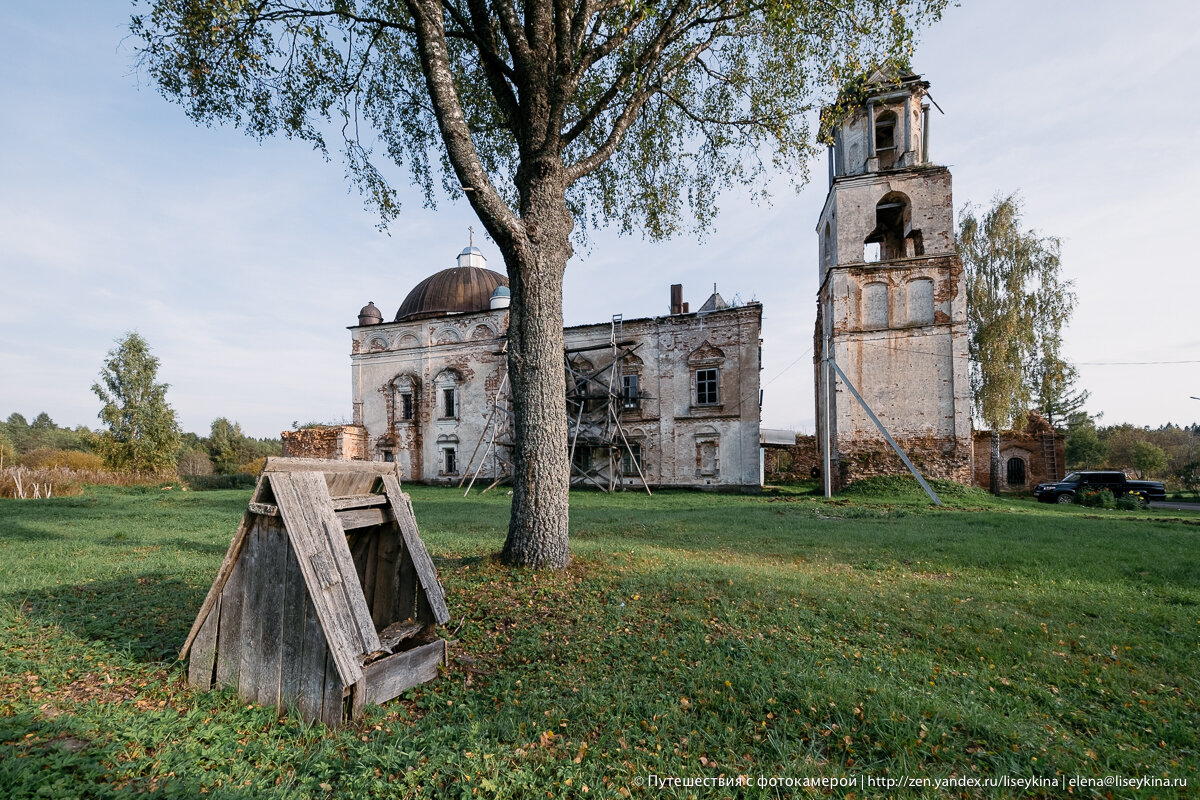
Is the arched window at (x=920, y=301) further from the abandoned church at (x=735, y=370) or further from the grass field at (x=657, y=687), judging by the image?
the grass field at (x=657, y=687)

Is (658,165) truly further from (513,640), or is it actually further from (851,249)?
(851,249)

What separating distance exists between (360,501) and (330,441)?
26.3 metres

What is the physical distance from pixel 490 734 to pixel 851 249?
2147cm

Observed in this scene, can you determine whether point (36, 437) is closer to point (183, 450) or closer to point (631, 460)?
point (183, 450)

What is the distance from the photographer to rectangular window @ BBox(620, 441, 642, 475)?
23688 millimetres

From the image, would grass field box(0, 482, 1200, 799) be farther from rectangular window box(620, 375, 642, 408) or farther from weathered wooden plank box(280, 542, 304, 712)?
rectangular window box(620, 375, 642, 408)

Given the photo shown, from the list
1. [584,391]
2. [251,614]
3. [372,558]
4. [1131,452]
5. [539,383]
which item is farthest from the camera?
[1131,452]

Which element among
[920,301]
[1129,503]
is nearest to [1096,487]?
[1129,503]

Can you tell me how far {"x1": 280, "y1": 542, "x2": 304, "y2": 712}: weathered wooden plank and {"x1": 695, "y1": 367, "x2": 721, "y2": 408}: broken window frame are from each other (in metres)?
20.8

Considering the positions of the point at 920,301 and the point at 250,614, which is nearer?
the point at 250,614

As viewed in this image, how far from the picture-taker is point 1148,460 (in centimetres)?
3288

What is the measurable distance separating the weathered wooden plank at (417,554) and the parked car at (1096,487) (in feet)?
78.6

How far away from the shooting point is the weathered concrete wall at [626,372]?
2256cm

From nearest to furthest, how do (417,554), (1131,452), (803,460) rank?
(417,554), (803,460), (1131,452)
